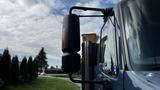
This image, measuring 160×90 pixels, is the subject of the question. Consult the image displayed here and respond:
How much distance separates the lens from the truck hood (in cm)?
339

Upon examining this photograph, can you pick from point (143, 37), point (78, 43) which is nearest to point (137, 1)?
point (143, 37)

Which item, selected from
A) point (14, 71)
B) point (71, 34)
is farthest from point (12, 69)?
point (71, 34)

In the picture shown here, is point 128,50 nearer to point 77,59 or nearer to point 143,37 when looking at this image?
point 143,37

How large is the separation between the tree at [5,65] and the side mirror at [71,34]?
33157mm

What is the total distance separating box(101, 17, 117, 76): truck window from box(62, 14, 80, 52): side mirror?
0.44 m

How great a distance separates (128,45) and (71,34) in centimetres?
61

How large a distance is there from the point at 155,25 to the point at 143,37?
0.67 ft

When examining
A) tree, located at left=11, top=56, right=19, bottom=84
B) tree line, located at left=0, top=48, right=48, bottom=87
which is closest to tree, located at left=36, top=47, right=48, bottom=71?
tree line, located at left=0, top=48, right=48, bottom=87

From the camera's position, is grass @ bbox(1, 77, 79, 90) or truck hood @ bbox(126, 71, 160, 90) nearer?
truck hood @ bbox(126, 71, 160, 90)

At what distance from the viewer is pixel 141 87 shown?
3.48m

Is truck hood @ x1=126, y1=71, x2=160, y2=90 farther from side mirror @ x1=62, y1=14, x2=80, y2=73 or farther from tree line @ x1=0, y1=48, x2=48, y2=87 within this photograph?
tree line @ x1=0, y1=48, x2=48, y2=87

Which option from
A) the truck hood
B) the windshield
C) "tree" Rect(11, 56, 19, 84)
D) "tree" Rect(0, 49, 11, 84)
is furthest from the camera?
"tree" Rect(11, 56, 19, 84)


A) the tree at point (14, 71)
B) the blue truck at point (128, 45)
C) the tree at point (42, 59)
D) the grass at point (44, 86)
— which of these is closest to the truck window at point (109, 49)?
the blue truck at point (128, 45)

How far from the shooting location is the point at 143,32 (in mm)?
4133
